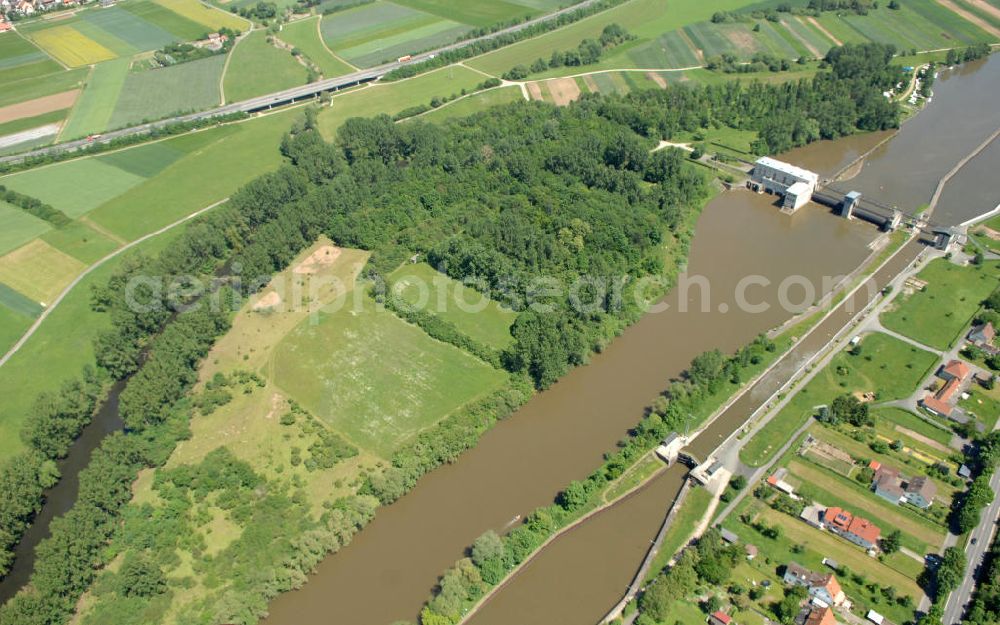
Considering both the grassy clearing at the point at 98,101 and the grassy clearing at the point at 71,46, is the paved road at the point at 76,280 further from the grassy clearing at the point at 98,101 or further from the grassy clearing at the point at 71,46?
the grassy clearing at the point at 71,46

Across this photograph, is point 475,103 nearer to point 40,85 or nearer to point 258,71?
point 258,71

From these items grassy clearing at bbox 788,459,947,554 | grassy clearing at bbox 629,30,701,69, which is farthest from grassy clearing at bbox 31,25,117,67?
grassy clearing at bbox 788,459,947,554

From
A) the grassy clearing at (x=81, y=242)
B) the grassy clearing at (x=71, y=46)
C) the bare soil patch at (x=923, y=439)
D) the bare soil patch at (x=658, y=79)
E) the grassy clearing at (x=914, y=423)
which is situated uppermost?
the bare soil patch at (x=658, y=79)

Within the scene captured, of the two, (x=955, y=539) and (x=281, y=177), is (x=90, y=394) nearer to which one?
(x=281, y=177)

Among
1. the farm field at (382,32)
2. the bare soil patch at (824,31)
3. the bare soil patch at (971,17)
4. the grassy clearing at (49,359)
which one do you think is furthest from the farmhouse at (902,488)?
the bare soil patch at (971,17)

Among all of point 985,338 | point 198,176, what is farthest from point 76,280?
point 985,338

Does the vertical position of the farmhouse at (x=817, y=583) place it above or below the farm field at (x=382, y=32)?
below

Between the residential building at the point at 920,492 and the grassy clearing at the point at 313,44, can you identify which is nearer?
the residential building at the point at 920,492
